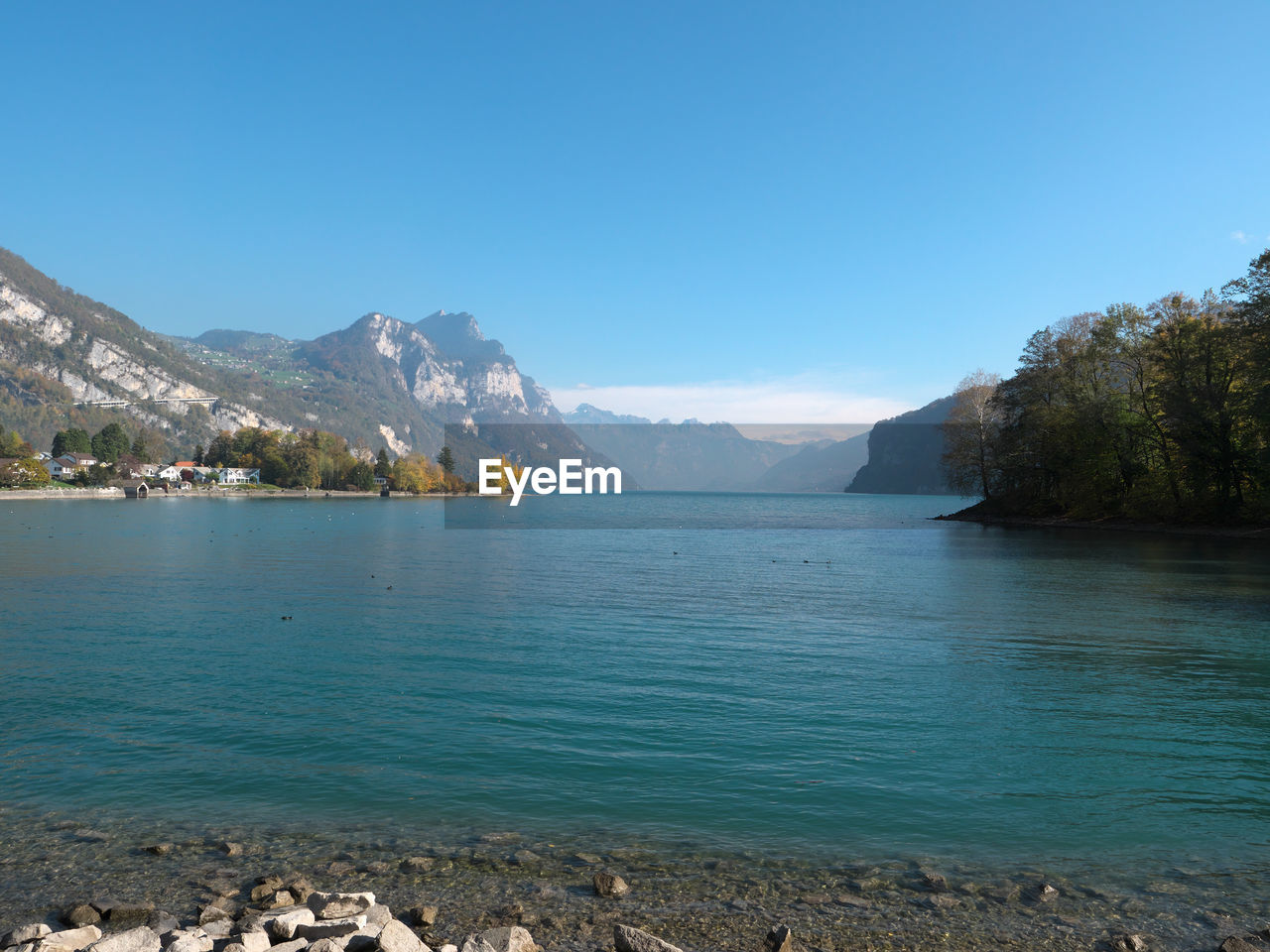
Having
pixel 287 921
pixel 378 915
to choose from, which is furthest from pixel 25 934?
pixel 378 915

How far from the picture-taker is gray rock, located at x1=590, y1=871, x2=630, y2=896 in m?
8.33

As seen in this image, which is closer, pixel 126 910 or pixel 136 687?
pixel 126 910

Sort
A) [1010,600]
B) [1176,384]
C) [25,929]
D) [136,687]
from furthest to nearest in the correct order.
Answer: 1. [1176,384]
2. [1010,600]
3. [136,687]
4. [25,929]

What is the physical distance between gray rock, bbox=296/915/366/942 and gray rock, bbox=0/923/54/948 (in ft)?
7.76

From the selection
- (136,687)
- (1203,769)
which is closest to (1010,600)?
(1203,769)

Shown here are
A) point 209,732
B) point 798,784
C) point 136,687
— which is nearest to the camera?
point 798,784

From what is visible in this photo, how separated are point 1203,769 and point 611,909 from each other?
10461mm

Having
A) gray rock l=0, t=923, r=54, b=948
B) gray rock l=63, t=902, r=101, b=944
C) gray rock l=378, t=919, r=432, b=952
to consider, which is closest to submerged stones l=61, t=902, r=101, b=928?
gray rock l=63, t=902, r=101, b=944

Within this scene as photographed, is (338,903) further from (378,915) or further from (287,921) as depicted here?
(287,921)

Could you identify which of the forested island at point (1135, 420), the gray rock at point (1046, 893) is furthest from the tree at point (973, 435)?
the gray rock at point (1046, 893)

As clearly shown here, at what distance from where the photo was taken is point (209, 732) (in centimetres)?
1412

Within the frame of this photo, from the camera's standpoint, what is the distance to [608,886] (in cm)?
838

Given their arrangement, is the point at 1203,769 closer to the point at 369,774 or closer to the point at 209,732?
the point at 369,774

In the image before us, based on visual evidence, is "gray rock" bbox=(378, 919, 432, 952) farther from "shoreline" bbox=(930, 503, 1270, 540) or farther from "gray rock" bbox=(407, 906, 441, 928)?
"shoreline" bbox=(930, 503, 1270, 540)
